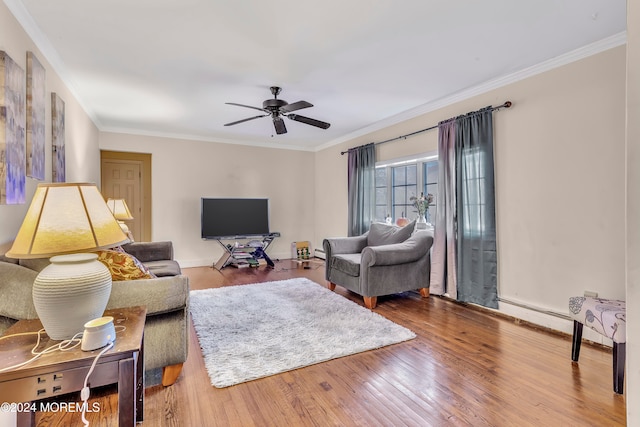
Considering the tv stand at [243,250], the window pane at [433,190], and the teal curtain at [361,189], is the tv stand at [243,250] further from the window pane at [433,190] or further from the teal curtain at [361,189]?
the window pane at [433,190]

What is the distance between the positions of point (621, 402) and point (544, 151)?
6.60ft

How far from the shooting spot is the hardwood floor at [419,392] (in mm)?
1640

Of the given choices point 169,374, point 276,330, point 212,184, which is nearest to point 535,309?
point 276,330

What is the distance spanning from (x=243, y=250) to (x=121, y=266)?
13.2 ft

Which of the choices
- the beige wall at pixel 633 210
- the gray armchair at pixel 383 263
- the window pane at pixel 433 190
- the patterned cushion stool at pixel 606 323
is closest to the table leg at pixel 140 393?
the beige wall at pixel 633 210

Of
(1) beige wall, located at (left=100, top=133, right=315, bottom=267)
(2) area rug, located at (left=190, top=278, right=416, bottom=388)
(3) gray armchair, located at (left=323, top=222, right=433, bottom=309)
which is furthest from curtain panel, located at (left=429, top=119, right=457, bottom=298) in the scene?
(1) beige wall, located at (left=100, top=133, right=315, bottom=267)

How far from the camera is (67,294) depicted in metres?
1.28

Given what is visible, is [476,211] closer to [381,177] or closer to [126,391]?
[381,177]

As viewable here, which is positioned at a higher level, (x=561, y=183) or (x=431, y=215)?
(x=561, y=183)

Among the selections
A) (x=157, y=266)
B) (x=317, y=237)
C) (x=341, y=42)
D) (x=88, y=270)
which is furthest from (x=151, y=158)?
(x=88, y=270)

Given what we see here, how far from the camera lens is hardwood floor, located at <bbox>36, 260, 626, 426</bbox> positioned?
164 cm

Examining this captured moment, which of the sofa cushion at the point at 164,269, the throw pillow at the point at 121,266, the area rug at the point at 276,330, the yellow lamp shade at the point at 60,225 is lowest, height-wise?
the area rug at the point at 276,330

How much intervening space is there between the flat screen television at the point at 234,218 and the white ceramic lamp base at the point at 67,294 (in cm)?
418

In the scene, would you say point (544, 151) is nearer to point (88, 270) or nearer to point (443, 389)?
point (443, 389)
